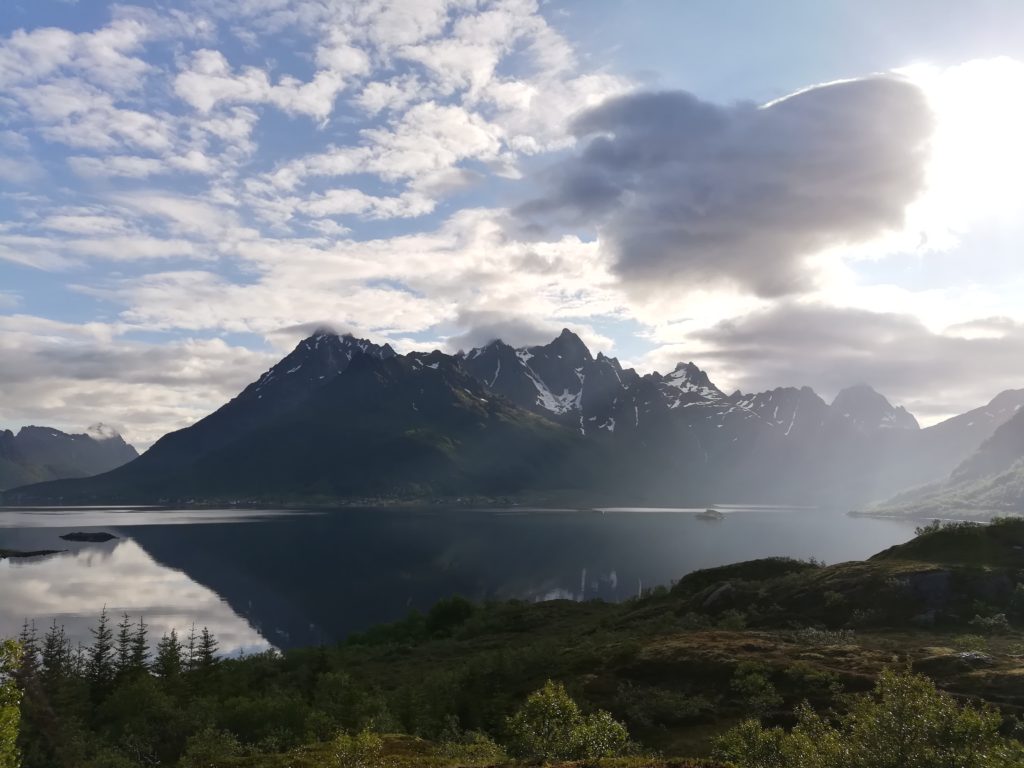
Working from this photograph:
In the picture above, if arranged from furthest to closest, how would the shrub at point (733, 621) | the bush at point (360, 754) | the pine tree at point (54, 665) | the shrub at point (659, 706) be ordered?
the shrub at point (733, 621)
the pine tree at point (54, 665)
the shrub at point (659, 706)
the bush at point (360, 754)

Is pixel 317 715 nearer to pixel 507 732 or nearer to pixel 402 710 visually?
pixel 402 710

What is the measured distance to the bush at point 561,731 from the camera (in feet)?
111

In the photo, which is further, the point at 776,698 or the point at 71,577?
the point at 71,577

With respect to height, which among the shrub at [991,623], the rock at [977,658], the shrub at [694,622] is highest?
the rock at [977,658]

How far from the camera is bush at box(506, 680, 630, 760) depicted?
33750 millimetres

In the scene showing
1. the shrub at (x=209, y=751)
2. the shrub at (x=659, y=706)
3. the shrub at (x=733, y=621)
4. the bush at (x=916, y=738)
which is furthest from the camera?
the shrub at (x=733, y=621)

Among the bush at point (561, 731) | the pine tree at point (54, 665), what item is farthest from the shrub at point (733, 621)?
the pine tree at point (54, 665)

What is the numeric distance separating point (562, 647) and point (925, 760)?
2398 inches

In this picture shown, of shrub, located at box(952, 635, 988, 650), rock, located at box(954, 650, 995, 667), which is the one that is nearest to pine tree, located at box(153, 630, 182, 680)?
rock, located at box(954, 650, 995, 667)

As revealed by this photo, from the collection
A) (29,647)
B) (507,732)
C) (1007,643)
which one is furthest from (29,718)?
(1007,643)

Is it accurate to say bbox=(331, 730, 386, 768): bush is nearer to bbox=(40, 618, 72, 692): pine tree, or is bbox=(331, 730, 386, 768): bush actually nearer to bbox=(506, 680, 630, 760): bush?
bbox=(506, 680, 630, 760): bush

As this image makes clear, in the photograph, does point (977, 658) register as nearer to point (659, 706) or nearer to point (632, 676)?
point (659, 706)

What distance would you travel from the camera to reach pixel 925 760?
23266 millimetres

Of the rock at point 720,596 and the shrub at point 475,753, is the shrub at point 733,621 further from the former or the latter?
the shrub at point 475,753
